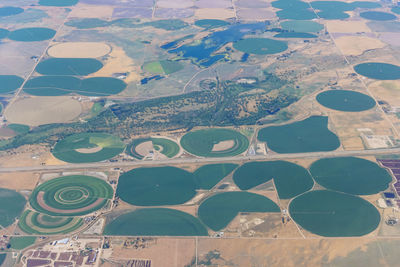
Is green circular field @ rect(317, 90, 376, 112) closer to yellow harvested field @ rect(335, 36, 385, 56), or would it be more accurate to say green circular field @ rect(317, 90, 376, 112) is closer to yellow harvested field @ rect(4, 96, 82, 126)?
yellow harvested field @ rect(335, 36, 385, 56)

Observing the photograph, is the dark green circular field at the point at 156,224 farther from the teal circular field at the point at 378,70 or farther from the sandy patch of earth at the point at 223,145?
the teal circular field at the point at 378,70

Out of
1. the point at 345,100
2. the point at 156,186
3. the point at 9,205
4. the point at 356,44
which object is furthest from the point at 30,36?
the point at 356,44

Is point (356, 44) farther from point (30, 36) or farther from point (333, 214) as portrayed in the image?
point (30, 36)

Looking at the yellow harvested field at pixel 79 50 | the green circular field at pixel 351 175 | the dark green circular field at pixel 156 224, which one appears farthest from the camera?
the yellow harvested field at pixel 79 50

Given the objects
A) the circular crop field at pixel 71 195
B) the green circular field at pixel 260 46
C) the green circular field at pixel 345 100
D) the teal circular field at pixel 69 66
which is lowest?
the circular crop field at pixel 71 195

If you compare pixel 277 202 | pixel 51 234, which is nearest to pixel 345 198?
pixel 277 202

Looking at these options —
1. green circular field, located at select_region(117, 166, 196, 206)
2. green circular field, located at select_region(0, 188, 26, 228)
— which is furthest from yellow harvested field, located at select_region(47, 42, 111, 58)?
green circular field, located at select_region(0, 188, 26, 228)

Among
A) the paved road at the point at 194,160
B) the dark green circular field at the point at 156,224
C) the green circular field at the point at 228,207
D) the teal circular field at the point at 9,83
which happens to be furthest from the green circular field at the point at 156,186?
the teal circular field at the point at 9,83
